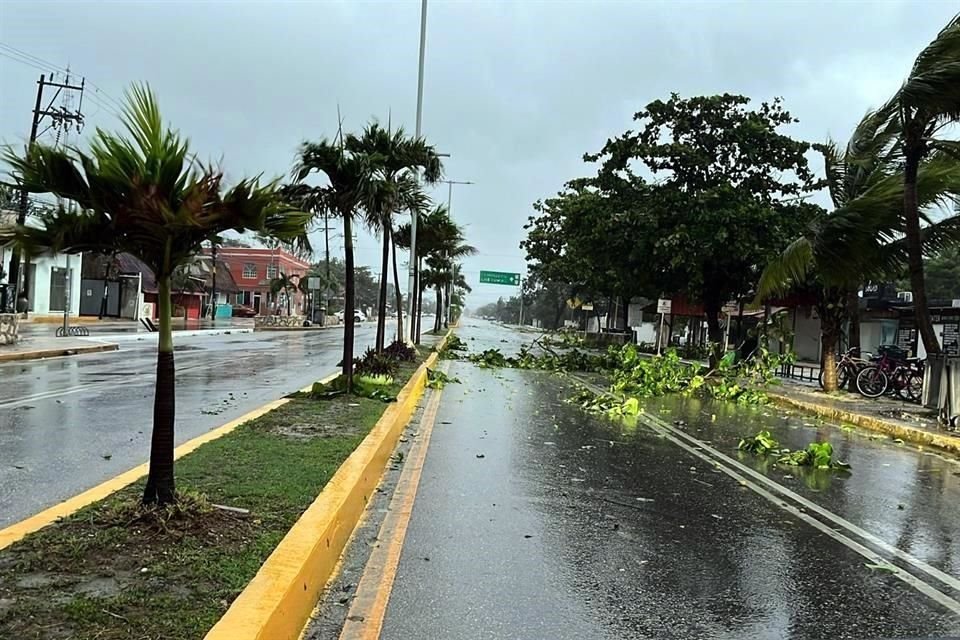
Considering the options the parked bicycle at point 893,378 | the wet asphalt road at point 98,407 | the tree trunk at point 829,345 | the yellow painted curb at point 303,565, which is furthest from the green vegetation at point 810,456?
the tree trunk at point 829,345

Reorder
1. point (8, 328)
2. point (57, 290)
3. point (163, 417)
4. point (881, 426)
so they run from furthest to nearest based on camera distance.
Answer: point (57, 290), point (8, 328), point (881, 426), point (163, 417)

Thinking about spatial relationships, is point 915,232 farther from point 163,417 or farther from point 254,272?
point 254,272

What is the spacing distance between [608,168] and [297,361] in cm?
1461

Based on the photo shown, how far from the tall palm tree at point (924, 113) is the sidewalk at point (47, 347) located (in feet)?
65.9

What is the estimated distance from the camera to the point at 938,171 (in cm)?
1518

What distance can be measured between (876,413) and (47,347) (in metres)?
21.4

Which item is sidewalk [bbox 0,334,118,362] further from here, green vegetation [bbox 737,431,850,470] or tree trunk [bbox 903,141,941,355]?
tree trunk [bbox 903,141,941,355]

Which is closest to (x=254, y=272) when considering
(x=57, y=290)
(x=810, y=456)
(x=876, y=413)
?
(x=57, y=290)

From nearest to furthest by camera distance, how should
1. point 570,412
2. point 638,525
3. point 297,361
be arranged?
point 638,525 → point 570,412 → point 297,361

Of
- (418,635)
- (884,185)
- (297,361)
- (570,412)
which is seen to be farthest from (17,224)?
(297,361)

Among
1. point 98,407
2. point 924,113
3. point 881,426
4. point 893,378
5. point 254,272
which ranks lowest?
point 98,407

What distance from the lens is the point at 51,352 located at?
2216 cm

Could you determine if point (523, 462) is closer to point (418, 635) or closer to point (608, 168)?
point (418, 635)

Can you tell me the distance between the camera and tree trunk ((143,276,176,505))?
514 centimetres
